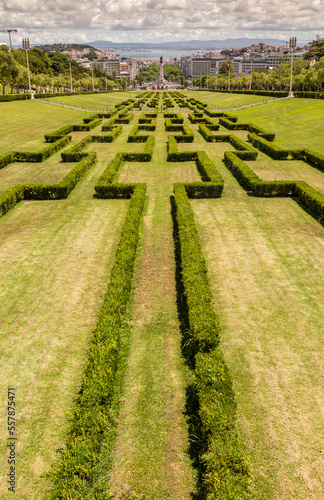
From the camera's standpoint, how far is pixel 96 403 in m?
7.47

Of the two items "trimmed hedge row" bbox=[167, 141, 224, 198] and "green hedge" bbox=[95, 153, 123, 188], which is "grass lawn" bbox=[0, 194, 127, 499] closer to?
"green hedge" bbox=[95, 153, 123, 188]

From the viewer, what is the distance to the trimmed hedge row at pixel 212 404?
19.7 feet

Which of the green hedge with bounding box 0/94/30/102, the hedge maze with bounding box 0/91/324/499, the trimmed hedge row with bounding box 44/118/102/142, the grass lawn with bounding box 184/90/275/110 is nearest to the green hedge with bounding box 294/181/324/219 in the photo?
the hedge maze with bounding box 0/91/324/499

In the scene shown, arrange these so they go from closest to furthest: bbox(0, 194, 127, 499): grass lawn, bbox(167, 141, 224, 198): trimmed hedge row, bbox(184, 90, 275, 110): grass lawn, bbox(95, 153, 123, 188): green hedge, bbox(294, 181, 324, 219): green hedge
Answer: bbox(0, 194, 127, 499): grass lawn, bbox(294, 181, 324, 219): green hedge, bbox(167, 141, 224, 198): trimmed hedge row, bbox(95, 153, 123, 188): green hedge, bbox(184, 90, 275, 110): grass lawn

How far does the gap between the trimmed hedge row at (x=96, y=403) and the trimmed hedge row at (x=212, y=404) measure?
6.62 ft

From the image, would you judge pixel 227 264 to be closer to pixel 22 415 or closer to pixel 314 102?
pixel 22 415

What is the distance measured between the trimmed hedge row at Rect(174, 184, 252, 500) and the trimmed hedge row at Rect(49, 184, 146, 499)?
2017 millimetres

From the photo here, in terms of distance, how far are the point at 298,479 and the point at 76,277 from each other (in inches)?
391

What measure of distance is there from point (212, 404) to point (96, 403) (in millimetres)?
2463

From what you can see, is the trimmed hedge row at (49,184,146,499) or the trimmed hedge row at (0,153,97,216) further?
the trimmed hedge row at (0,153,97,216)

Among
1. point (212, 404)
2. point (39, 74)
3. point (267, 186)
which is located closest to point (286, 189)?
point (267, 186)

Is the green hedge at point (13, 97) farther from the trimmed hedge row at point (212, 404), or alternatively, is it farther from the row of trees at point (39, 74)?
the trimmed hedge row at point (212, 404)

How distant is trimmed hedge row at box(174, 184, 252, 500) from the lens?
19.7 feet

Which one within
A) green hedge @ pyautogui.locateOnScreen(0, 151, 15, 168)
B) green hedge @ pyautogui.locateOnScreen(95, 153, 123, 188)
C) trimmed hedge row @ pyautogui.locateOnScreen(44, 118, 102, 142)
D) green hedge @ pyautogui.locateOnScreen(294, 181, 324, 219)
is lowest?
green hedge @ pyautogui.locateOnScreen(294, 181, 324, 219)
